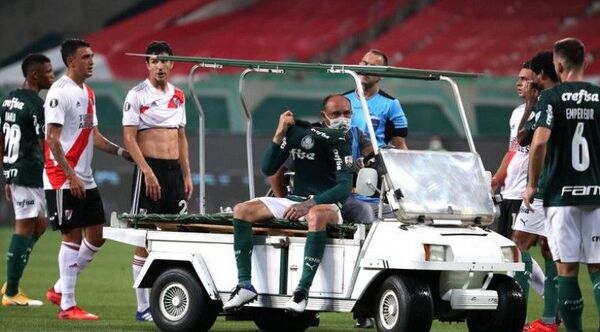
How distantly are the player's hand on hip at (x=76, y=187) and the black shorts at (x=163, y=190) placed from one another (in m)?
0.40

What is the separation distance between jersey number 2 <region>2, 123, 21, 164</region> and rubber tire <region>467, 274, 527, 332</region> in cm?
487

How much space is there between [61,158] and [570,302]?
4.19 metres

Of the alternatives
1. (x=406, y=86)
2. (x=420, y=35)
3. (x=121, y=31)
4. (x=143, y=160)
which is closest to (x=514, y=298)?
(x=143, y=160)

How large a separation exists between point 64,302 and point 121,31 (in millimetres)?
20975

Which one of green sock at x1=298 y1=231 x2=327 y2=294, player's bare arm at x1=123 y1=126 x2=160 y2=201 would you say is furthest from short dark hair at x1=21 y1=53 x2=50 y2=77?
green sock at x1=298 y1=231 x2=327 y2=294

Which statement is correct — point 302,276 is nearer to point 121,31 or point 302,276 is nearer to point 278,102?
point 278,102

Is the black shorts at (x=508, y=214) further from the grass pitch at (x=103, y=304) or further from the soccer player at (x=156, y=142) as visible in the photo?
the soccer player at (x=156, y=142)

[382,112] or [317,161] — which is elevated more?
[382,112]

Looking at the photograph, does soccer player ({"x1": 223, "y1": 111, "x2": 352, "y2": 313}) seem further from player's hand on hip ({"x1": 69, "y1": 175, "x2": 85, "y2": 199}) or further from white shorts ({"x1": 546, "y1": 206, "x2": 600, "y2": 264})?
player's hand on hip ({"x1": 69, "y1": 175, "x2": 85, "y2": 199})

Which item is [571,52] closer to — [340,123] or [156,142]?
[340,123]

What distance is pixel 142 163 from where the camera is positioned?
1083 centimetres

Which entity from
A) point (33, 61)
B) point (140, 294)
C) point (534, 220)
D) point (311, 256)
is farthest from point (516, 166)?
point (33, 61)

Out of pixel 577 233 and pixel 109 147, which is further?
pixel 109 147

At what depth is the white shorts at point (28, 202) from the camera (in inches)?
480
